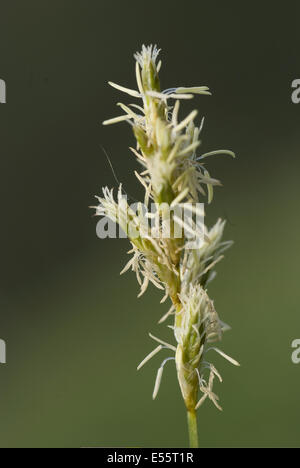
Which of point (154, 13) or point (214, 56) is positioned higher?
point (154, 13)

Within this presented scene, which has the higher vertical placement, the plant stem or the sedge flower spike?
the sedge flower spike

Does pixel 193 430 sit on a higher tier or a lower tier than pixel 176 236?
lower

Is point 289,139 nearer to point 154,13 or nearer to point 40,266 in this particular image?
point 154,13

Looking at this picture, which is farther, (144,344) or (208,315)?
(144,344)

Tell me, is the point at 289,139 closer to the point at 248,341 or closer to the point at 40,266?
the point at 248,341

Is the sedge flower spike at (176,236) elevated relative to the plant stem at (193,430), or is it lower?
elevated

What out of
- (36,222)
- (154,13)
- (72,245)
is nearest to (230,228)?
(72,245)

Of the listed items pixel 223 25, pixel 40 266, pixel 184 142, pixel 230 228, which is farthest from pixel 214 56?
pixel 184 142
